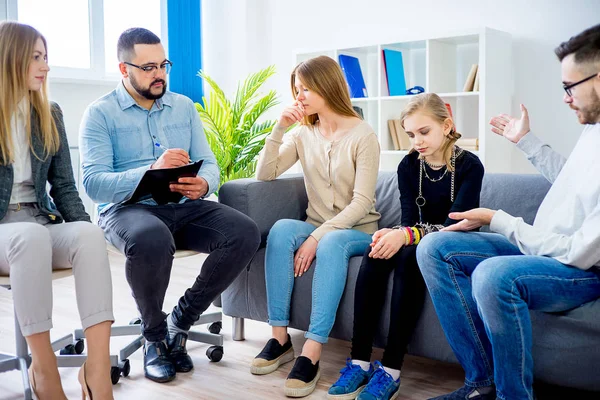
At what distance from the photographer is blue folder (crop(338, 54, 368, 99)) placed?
4.53 metres

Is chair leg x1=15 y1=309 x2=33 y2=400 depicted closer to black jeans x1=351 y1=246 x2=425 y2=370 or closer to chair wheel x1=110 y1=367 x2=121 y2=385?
chair wheel x1=110 y1=367 x2=121 y2=385

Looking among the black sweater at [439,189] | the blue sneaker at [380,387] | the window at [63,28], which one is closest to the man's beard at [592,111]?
the black sweater at [439,189]

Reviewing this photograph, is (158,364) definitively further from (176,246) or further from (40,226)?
(40,226)

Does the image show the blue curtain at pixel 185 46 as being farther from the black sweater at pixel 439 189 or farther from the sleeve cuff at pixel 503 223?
the sleeve cuff at pixel 503 223

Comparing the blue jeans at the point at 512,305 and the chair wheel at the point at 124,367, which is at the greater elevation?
the blue jeans at the point at 512,305

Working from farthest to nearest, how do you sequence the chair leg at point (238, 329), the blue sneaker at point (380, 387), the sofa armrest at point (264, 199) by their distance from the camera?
1. the chair leg at point (238, 329)
2. the sofa armrest at point (264, 199)
3. the blue sneaker at point (380, 387)

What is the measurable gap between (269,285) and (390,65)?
7.86 feet

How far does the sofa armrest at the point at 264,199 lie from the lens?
2.62 m

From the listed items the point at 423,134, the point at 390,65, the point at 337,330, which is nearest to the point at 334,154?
the point at 423,134

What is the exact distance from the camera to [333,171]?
8.29 ft

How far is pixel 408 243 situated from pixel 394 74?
2477 mm

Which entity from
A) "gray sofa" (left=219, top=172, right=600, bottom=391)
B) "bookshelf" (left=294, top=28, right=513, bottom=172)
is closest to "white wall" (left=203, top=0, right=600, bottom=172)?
"bookshelf" (left=294, top=28, right=513, bottom=172)

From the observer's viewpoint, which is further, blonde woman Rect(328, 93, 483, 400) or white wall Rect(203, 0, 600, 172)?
white wall Rect(203, 0, 600, 172)

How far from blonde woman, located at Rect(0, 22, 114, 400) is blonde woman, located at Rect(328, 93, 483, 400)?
2.47 feet
